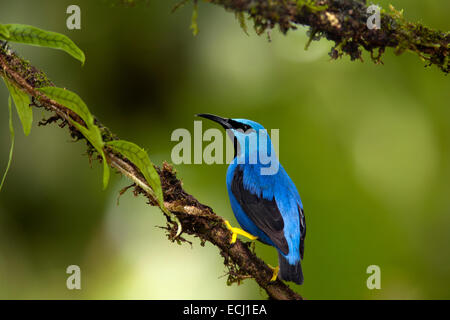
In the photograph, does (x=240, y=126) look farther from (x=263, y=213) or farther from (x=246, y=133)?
(x=263, y=213)

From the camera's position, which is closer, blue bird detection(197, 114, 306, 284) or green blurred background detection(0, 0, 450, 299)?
blue bird detection(197, 114, 306, 284)

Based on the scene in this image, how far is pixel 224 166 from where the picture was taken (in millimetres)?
5301

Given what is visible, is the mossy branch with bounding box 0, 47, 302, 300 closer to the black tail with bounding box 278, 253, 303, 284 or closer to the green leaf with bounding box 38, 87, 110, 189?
the black tail with bounding box 278, 253, 303, 284

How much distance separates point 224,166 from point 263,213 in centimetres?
145

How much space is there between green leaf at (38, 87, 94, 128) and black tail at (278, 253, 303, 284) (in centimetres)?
190

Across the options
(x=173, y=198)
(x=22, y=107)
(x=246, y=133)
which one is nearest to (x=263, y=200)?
(x=246, y=133)

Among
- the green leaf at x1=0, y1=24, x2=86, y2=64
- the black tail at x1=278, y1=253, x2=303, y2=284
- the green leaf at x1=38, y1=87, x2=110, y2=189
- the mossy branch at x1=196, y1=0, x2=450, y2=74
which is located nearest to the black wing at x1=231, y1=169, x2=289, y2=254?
the black tail at x1=278, y1=253, x2=303, y2=284

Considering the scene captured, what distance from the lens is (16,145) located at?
17.3 ft

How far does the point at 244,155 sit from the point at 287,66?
6.50 ft

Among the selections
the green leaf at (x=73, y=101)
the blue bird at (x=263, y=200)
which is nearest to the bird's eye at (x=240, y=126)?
the blue bird at (x=263, y=200)

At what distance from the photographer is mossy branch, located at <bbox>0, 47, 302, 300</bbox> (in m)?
2.53

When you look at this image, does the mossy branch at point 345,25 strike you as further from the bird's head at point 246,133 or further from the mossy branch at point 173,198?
the bird's head at point 246,133
